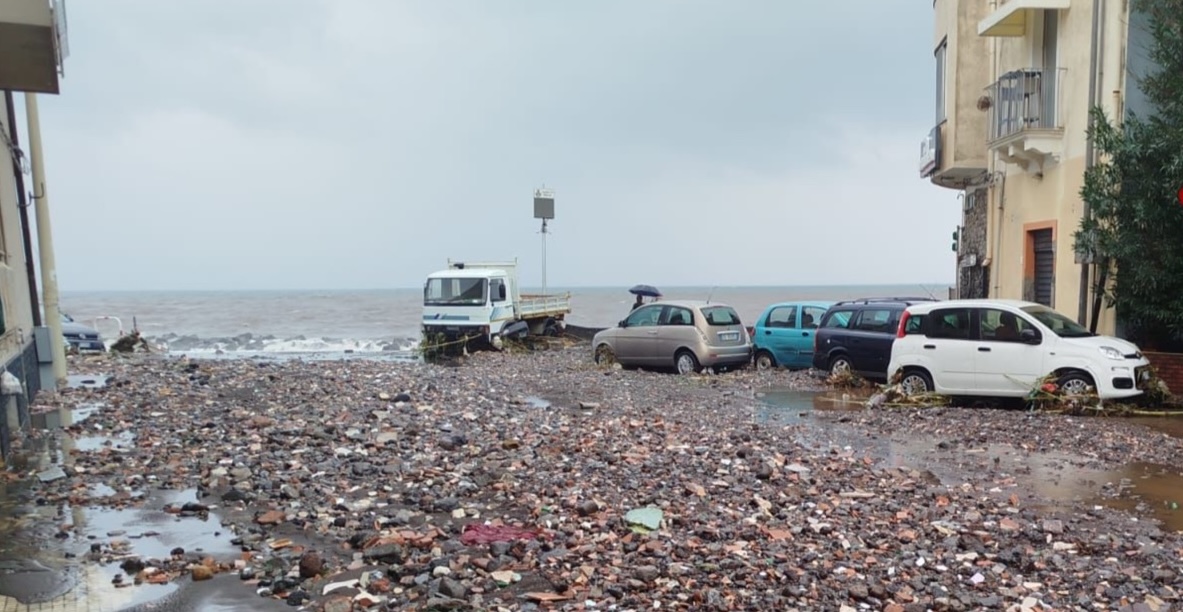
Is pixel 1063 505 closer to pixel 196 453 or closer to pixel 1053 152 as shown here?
pixel 196 453

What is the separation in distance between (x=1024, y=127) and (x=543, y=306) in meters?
16.3

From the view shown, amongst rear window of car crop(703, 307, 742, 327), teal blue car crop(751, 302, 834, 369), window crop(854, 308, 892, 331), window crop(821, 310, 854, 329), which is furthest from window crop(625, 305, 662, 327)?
window crop(854, 308, 892, 331)

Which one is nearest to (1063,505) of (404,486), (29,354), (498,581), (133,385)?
(498,581)

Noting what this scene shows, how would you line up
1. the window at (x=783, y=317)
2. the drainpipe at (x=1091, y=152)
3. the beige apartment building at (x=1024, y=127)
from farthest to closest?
the window at (x=783, y=317) → the beige apartment building at (x=1024, y=127) → the drainpipe at (x=1091, y=152)

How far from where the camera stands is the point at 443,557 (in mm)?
5211

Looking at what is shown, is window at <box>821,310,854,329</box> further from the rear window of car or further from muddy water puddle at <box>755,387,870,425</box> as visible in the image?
the rear window of car

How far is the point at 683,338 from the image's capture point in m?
16.9

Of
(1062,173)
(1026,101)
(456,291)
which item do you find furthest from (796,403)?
(456,291)

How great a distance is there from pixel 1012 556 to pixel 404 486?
4.95 metres

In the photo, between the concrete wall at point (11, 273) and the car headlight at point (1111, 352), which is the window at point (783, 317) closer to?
the car headlight at point (1111, 352)

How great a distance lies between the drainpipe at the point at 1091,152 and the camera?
41.7ft

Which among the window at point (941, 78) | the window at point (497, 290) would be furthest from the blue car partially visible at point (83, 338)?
the window at point (941, 78)

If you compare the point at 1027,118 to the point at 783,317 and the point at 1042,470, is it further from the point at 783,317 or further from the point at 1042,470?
the point at 1042,470

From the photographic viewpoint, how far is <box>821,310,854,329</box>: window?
1534 cm
